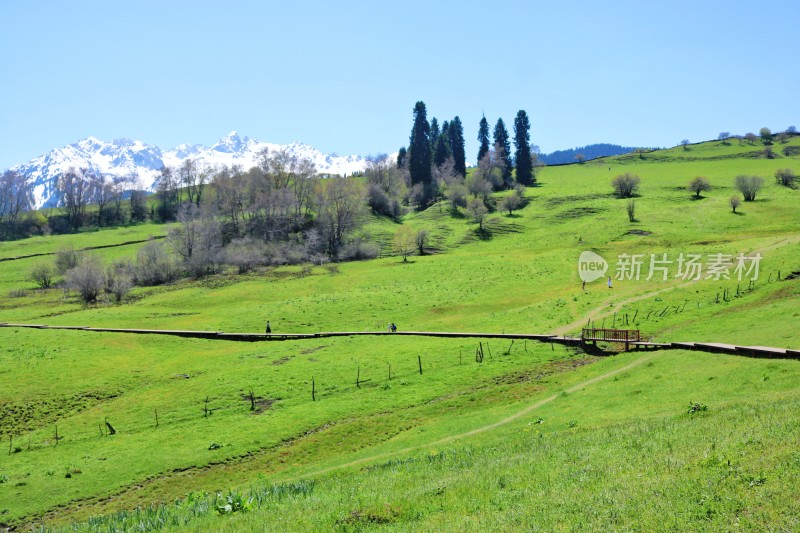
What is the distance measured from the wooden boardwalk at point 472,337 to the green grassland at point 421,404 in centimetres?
185

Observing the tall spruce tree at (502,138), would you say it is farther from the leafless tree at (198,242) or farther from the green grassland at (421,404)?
the leafless tree at (198,242)

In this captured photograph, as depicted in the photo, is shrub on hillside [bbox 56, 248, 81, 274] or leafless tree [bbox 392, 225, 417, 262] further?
leafless tree [bbox 392, 225, 417, 262]

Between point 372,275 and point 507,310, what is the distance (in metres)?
36.1

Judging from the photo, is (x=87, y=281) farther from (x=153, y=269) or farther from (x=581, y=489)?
(x=581, y=489)

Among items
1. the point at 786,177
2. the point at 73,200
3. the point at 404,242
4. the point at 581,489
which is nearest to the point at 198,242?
the point at 404,242

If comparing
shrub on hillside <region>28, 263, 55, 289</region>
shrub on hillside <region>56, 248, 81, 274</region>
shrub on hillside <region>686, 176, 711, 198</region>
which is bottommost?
shrub on hillside <region>28, 263, 55, 289</region>

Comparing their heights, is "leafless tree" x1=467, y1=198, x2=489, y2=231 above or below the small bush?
above

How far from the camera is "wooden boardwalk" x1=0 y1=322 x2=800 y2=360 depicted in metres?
33.6

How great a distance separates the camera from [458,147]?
18300 centimetres

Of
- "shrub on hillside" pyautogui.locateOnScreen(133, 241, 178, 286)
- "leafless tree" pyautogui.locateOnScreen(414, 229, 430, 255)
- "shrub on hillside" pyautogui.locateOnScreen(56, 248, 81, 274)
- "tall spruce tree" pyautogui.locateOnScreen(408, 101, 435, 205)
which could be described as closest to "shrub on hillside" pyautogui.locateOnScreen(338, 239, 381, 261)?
"leafless tree" pyautogui.locateOnScreen(414, 229, 430, 255)

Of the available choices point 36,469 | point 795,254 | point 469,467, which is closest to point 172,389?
point 36,469

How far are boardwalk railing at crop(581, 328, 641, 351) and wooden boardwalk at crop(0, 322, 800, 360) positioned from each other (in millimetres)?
255

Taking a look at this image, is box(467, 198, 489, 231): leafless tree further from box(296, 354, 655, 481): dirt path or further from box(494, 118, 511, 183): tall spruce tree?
box(296, 354, 655, 481): dirt path

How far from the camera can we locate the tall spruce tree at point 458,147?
591 ft
